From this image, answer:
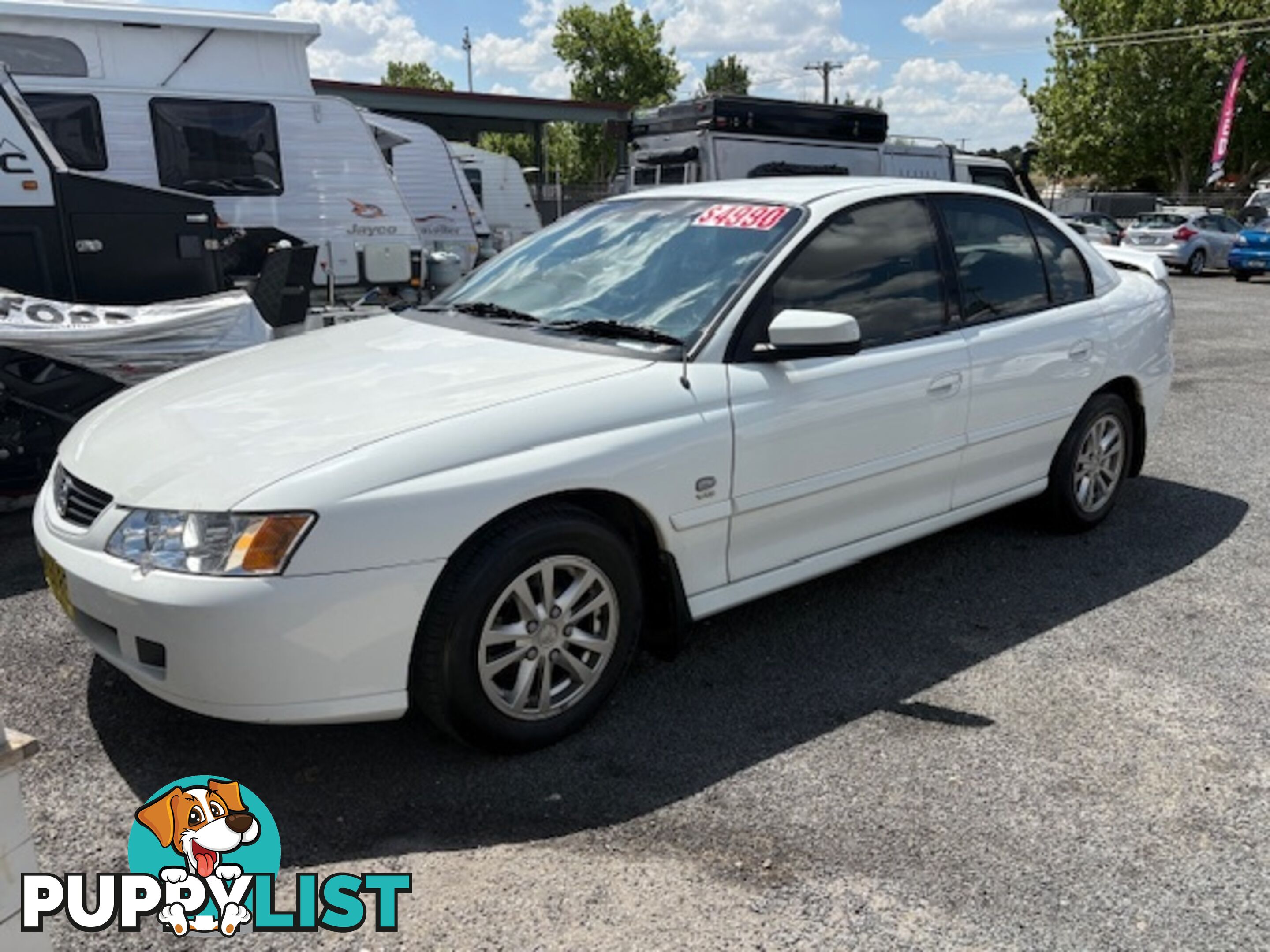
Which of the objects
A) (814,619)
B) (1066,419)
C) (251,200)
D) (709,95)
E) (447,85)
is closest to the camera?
(814,619)

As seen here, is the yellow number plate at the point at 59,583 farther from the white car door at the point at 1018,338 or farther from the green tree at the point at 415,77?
the green tree at the point at 415,77

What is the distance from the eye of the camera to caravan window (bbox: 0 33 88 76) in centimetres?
812

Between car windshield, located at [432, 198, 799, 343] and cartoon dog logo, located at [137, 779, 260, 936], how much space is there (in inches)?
72.5

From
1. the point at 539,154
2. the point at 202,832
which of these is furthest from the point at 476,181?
the point at 202,832

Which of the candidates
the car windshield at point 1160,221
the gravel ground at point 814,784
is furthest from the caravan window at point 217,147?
the car windshield at point 1160,221

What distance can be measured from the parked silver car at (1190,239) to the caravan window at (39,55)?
835 inches

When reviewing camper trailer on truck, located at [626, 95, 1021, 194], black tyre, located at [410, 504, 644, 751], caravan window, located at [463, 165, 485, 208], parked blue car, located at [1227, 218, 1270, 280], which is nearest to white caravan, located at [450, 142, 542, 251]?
caravan window, located at [463, 165, 485, 208]

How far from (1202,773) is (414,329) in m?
2.93

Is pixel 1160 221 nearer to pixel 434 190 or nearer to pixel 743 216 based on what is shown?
pixel 434 190

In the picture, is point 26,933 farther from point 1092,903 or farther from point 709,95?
point 709,95

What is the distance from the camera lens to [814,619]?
397 cm

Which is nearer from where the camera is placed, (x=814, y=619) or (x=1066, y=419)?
(x=814, y=619)

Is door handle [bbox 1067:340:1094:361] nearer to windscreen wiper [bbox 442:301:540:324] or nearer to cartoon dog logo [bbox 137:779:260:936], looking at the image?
windscreen wiper [bbox 442:301:540:324]

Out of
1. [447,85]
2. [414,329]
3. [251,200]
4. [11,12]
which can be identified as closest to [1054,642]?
[414,329]
